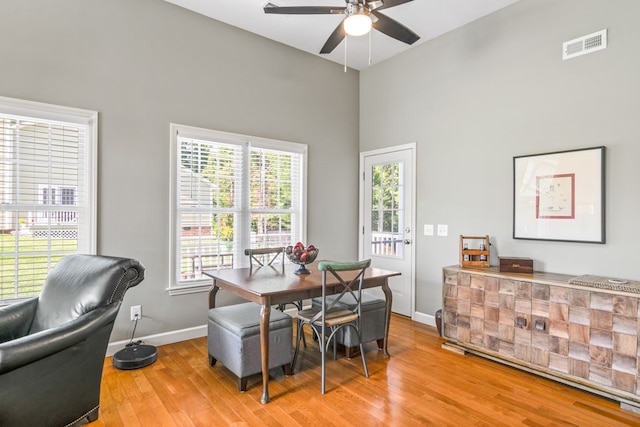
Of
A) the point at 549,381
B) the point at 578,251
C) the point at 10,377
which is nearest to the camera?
the point at 10,377

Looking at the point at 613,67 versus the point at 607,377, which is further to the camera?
the point at 613,67

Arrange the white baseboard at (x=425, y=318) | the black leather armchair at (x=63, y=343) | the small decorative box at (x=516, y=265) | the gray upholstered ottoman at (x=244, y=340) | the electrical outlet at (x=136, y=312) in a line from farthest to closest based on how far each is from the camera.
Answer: the white baseboard at (x=425, y=318) → the electrical outlet at (x=136, y=312) → the small decorative box at (x=516, y=265) → the gray upholstered ottoman at (x=244, y=340) → the black leather armchair at (x=63, y=343)

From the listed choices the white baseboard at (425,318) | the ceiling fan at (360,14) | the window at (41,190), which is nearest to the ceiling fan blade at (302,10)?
the ceiling fan at (360,14)

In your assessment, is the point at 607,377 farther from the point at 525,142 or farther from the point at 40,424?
the point at 40,424

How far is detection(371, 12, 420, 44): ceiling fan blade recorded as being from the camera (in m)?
2.74

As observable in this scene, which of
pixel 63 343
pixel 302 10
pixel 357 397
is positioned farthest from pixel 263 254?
pixel 302 10

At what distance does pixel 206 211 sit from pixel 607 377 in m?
3.65

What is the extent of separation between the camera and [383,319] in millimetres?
3377

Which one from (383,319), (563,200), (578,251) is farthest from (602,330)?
(383,319)

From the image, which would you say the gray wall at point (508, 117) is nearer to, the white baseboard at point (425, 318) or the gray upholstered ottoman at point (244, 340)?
the white baseboard at point (425, 318)

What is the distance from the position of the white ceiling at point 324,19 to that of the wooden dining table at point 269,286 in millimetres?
2601

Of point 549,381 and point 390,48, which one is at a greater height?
point 390,48

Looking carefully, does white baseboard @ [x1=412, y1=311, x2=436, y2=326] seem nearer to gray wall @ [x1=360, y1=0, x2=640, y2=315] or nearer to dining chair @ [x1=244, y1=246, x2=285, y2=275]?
gray wall @ [x1=360, y1=0, x2=640, y2=315]

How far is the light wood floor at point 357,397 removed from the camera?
2.29 metres
